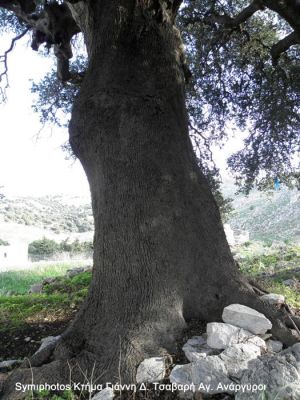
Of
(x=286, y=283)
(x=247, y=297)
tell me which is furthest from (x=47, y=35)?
(x=286, y=283)

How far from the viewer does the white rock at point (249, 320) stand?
11.6ft

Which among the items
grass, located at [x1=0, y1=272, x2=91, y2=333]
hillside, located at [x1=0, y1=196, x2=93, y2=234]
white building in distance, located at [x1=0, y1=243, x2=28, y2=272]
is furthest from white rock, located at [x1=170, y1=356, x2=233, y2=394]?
hillside, located at [x1=0, y1=196, x2=93, y2=234]

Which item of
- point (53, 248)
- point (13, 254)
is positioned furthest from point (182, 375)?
point (13, 254)

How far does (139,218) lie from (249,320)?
1.42 metres

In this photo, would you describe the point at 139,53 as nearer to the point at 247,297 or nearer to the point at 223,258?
the point at 223,258

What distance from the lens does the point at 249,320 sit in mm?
3561

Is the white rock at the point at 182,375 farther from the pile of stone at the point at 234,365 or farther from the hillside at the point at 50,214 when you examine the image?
the hillside at the point at 50,214

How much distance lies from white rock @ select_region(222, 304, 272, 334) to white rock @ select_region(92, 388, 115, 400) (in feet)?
4.04

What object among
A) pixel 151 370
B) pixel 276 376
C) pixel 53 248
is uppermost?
pixel 53 248

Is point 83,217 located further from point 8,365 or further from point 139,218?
point 139,218

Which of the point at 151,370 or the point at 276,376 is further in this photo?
the point at 151,370

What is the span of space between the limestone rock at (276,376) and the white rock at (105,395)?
3.27ft

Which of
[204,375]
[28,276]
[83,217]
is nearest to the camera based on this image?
[204,375]

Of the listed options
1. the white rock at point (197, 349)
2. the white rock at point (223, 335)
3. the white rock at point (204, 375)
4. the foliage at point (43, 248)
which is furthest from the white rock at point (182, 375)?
the foliage at point (43, 248)
